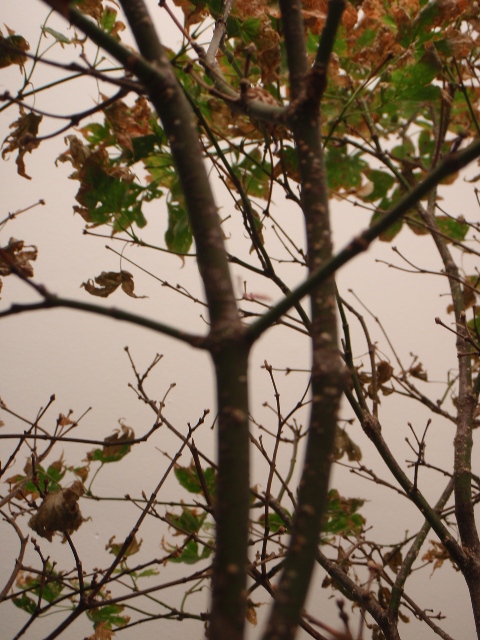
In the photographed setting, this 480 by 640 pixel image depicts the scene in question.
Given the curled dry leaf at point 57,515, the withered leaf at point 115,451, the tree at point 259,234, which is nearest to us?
the tree at point 259,234

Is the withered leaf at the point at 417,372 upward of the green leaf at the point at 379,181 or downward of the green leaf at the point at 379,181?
downward

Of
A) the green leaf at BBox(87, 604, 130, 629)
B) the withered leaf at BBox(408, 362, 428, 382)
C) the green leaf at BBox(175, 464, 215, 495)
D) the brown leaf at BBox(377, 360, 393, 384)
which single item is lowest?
the green leaf at BBox(87, 604, 130, 629)

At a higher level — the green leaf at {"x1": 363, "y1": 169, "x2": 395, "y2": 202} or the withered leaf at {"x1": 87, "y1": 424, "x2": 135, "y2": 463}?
the green leaf at {"x1": 363, "y1": 169, "x2": 395, "y2": 202}

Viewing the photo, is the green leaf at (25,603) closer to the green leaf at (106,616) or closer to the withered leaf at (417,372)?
the green leaf at (106,616)

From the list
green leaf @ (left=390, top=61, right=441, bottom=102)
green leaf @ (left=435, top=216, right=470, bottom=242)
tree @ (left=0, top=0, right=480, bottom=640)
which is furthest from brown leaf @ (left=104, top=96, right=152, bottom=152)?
green leaf @ (left=435, top=216, right=470, bottom=242)

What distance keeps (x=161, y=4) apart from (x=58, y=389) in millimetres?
764

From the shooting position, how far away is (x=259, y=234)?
2.07 ft

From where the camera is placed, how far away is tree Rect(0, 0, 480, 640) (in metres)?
0.23

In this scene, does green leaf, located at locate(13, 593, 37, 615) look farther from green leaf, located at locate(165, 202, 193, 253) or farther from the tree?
green leaf, located at locate(165, 202, 193, 253)

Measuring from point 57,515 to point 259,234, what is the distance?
0.35 metres

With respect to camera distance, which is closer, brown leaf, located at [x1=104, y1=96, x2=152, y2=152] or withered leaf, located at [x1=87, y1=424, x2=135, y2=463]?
brown leaf, located at [x1=104, y1=96, x2=152, y2=152]

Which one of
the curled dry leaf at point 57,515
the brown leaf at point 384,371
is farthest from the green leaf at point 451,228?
the curled dry leaf at point 57,515

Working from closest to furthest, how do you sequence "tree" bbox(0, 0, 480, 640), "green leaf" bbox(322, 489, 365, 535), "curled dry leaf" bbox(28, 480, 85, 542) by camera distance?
"tree" bbox(0, 0, 480, 640), "curled dry leaf" bbox(28, 480, 85, 542), "green leaf" bbox(322, 489, 365, 535)

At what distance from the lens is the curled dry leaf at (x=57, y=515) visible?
46 centimetres
